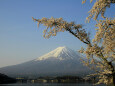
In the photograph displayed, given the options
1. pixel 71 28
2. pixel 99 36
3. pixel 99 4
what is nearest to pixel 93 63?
pixel 99 36

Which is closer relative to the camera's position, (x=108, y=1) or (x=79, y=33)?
(x=108, y=1)

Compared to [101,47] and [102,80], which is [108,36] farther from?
[102,80]

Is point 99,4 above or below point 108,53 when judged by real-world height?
above

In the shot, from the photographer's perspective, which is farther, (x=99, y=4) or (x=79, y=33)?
(x=79, y=33)

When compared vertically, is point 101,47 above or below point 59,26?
below

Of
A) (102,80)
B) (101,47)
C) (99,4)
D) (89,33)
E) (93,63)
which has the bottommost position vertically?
(102,80)

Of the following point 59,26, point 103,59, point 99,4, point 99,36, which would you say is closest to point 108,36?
point 99,36

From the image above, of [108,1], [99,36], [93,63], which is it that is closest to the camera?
[108,1]

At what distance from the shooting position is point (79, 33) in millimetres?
5148

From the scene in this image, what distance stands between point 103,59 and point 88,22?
1145 mm

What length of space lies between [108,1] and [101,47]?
125 centimetres

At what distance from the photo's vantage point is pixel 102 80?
4.88 meters

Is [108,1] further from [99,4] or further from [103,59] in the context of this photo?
[103,59]

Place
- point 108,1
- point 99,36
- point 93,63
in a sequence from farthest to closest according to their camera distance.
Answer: point 93,63, point 99,36, point 108,1
